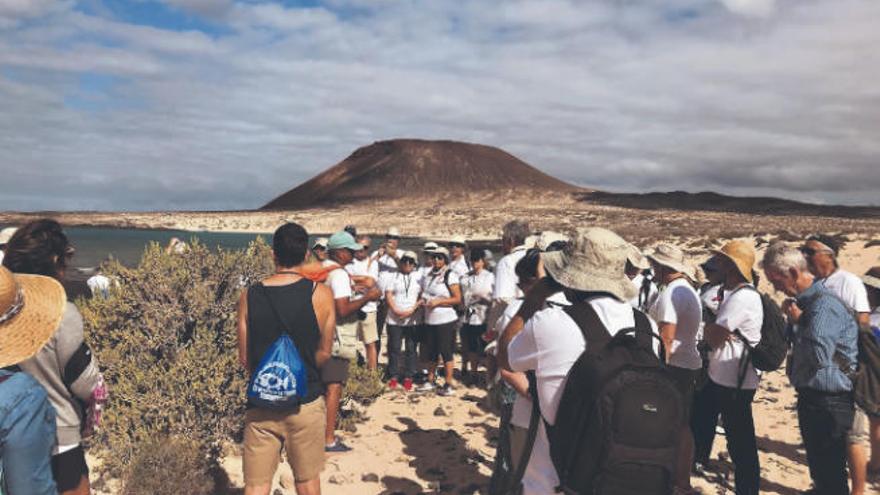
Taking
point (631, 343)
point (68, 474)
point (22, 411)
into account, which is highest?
point (631, 343)

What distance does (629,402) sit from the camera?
230 cm

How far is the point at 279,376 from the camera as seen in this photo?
3.48 m

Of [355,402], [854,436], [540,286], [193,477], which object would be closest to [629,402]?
[540,286]

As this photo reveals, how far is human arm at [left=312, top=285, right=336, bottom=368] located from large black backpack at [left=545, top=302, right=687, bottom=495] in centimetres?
178

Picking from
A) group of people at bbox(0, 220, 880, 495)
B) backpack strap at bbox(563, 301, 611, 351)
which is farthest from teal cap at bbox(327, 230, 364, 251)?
backpack strap at bbox(563, 301, 611, 351)

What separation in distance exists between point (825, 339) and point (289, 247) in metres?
3.66

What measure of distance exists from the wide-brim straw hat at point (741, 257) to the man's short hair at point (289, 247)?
3045 millimetres

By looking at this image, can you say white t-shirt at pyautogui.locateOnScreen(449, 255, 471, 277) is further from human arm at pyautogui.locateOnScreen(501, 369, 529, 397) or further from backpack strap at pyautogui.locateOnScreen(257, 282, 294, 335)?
human arm at pyautogui.locateOnScreen(501, 369, 529, 397)

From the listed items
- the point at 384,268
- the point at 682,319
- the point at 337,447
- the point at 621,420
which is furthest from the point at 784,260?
the point at 384,268

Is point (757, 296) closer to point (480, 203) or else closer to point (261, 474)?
point (261, 474)

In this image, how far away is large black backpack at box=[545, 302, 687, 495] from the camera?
231cm

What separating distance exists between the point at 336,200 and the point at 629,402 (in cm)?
17992

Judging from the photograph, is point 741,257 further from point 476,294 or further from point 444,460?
point 476,294

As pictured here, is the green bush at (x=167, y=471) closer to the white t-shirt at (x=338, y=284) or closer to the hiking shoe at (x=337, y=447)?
the hiking shoe at (x=337, y=447)
